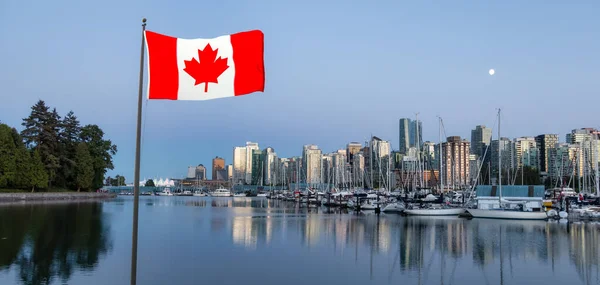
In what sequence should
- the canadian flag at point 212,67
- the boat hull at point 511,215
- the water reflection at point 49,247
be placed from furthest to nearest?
1. the boat hull at point 511,215
2. the water reflection at point 49,247
3. the canadian flag at point 212,67

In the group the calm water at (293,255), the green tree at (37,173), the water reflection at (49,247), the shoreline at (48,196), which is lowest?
the calm water at (293,255)

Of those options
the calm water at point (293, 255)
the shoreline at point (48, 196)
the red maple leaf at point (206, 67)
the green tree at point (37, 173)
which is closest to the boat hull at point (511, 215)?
the calm water at point (293, 255)

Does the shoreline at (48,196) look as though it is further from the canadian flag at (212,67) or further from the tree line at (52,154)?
the canadian flag at (212,67)

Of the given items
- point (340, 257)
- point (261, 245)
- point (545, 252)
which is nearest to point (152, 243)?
point (261, 245)

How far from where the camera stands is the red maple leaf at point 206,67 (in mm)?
12914

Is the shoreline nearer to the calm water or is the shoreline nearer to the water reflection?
the calm water

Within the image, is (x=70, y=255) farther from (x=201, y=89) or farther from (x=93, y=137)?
(x=93, y=137)

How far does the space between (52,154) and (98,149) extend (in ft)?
70.3

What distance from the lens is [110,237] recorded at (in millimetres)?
41781

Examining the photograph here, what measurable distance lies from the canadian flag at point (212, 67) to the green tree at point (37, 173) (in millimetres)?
95291

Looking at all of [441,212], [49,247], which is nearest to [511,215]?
[441,212]

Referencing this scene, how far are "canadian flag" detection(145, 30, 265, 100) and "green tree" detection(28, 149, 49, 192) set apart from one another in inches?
3752

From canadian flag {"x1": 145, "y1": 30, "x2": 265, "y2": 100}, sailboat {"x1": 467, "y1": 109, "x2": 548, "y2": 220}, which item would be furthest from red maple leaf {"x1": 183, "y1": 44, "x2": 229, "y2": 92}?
sailboat {"x1": 467, "y1": 109, "x2": 548, "y2": 220}

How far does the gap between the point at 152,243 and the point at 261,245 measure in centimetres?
818
